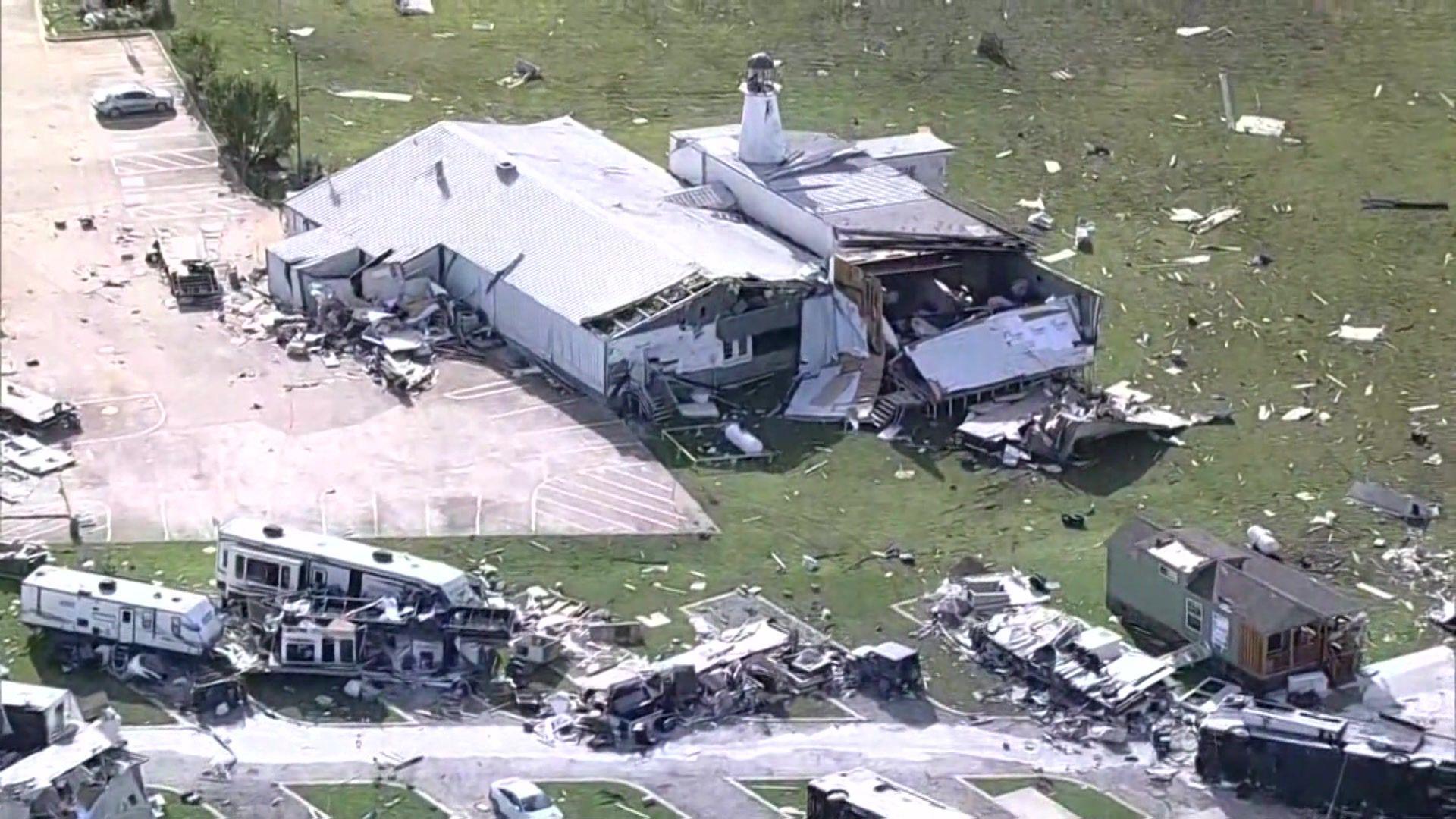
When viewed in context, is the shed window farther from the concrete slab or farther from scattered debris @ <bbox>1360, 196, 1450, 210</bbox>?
scattered debris @ <bbox>1360, 196, 1450, 210</bbox>

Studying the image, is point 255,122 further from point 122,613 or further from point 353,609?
point 353,609

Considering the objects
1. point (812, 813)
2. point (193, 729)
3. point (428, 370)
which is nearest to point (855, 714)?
point (812, 813)

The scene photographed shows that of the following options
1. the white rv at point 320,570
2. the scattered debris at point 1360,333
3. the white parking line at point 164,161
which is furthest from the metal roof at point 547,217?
the scattered debris at point 1360,333

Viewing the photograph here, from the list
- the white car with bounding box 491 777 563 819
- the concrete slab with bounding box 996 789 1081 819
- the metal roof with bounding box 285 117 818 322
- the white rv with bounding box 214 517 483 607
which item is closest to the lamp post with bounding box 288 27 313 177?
the metal roof with bounding box 285 117 818 322

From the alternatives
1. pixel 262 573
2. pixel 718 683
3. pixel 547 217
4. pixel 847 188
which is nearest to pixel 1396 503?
pixel 718 683

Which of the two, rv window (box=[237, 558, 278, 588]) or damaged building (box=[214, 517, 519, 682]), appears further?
rv window (box=[237, 558, 278, 588])

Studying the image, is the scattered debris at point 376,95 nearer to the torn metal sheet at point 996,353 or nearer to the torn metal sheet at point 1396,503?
the torn metal sheet at point 996,353
